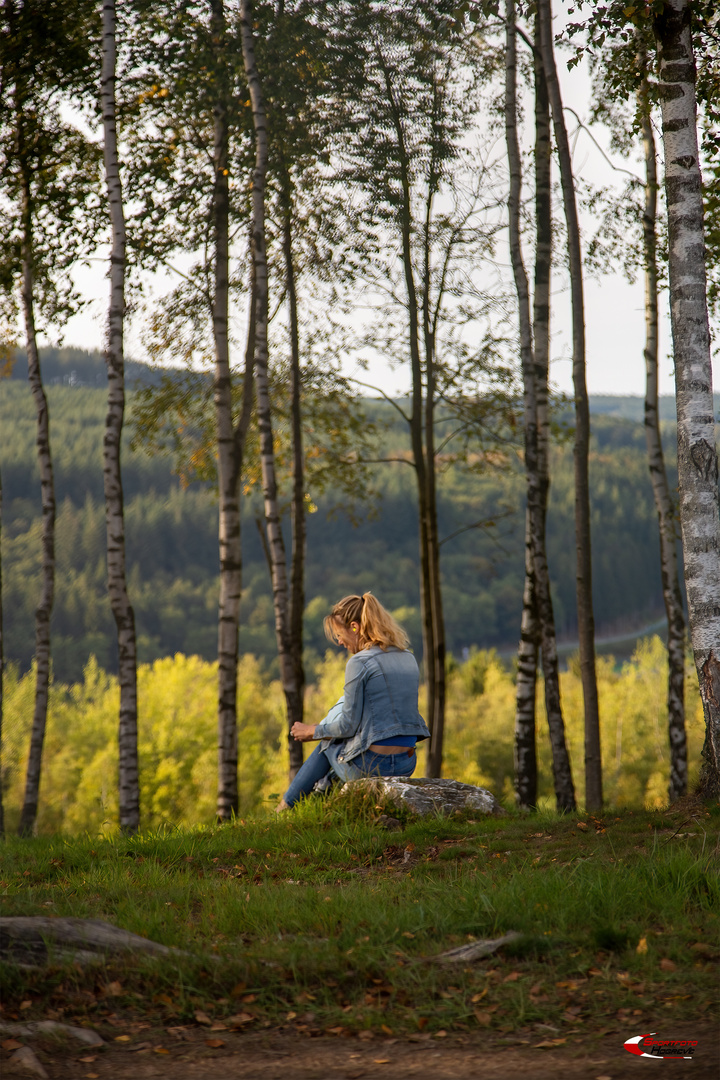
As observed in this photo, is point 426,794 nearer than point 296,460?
Yes

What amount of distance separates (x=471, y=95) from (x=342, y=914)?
13067 mm

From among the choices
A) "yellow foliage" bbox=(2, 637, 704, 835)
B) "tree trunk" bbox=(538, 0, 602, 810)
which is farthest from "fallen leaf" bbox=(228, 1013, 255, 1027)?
"yellow foliage" bbox=(2, 637, 704, 835)

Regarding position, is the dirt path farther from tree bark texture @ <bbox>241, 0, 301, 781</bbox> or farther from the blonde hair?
tree bark texture @ <bbox>241, 0, 301, 781</bbox>

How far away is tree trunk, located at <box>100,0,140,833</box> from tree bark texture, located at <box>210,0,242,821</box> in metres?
0.98

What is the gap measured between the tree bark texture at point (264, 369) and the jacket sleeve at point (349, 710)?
4.21 meters

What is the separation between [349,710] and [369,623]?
63 centimetres

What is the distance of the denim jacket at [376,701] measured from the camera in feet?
18.9

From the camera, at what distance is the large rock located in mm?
5695

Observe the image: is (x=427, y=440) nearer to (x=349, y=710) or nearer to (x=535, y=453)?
(x=535, y=453)

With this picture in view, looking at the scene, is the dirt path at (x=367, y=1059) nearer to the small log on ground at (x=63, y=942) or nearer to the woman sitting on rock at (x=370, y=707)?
the small log on ground at (x=63, y=942)

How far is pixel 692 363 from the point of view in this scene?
512 centimetres

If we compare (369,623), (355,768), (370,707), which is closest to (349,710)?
(370,707)

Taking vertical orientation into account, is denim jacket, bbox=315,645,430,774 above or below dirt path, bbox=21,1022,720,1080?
above

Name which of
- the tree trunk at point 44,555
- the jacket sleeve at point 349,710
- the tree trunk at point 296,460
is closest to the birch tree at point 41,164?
the tree trunk at point 44,555
